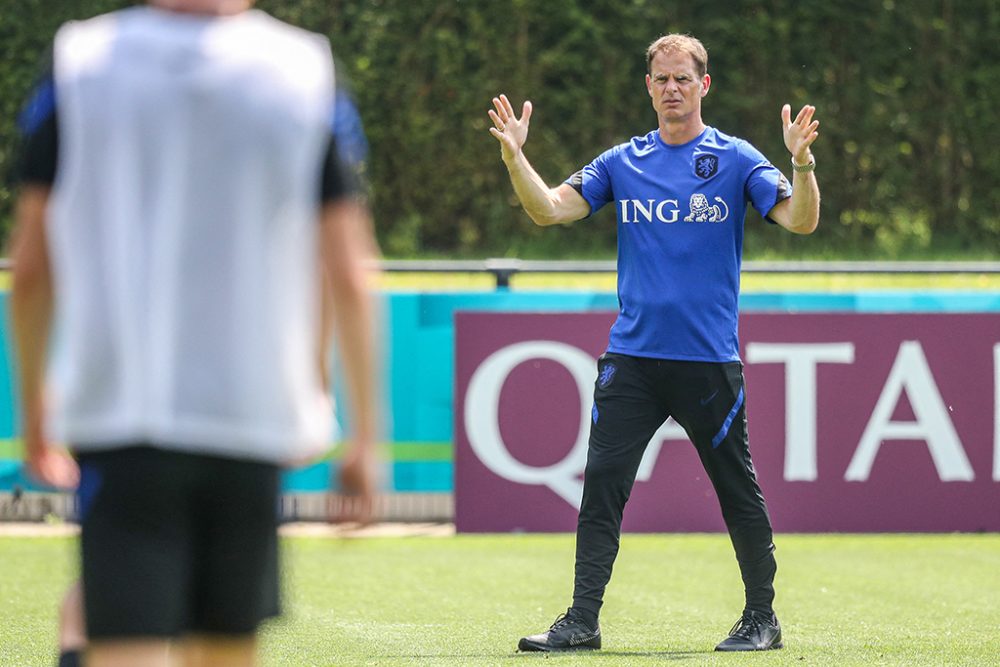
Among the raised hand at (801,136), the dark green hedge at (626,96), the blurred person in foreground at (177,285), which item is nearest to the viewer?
the blurred person in foreground at (177,285)

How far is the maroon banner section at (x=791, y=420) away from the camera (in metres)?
9.59

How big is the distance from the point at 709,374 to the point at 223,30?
3.65 m

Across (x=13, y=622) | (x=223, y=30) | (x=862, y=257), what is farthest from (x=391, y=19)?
(x=223, y=30)

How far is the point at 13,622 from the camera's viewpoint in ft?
22.4

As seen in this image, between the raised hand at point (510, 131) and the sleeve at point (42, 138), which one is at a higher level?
the raised hand at point (510, 131)

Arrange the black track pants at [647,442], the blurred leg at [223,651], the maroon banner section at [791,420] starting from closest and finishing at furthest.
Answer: the blurred leg at [223,651], the black track pants at [647,442], the maroon banner section at [791,420]

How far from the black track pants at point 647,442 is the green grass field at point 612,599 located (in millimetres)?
286

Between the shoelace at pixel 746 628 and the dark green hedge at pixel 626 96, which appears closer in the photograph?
the shoelace at pixel 746 628

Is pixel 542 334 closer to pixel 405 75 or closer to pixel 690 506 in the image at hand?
pixel 690 506

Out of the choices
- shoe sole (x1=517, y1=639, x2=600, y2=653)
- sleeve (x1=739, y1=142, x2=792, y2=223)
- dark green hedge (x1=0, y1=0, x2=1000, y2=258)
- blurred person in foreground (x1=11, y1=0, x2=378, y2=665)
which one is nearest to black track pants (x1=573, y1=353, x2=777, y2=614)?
shoe sole (x1=517, y1=639, x2=600, y2=653)

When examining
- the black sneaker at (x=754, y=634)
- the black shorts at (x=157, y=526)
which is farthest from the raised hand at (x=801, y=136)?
the black shorts at (x=157, y=526)

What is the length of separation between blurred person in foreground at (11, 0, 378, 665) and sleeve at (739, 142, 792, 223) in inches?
138

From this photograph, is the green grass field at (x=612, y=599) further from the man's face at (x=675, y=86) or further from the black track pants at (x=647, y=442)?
the man's face at (x=675, y=86)

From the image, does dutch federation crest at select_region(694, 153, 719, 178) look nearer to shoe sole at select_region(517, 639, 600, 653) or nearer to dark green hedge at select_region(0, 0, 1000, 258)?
shoe sole at select_region(517, 639, 600, 653)
